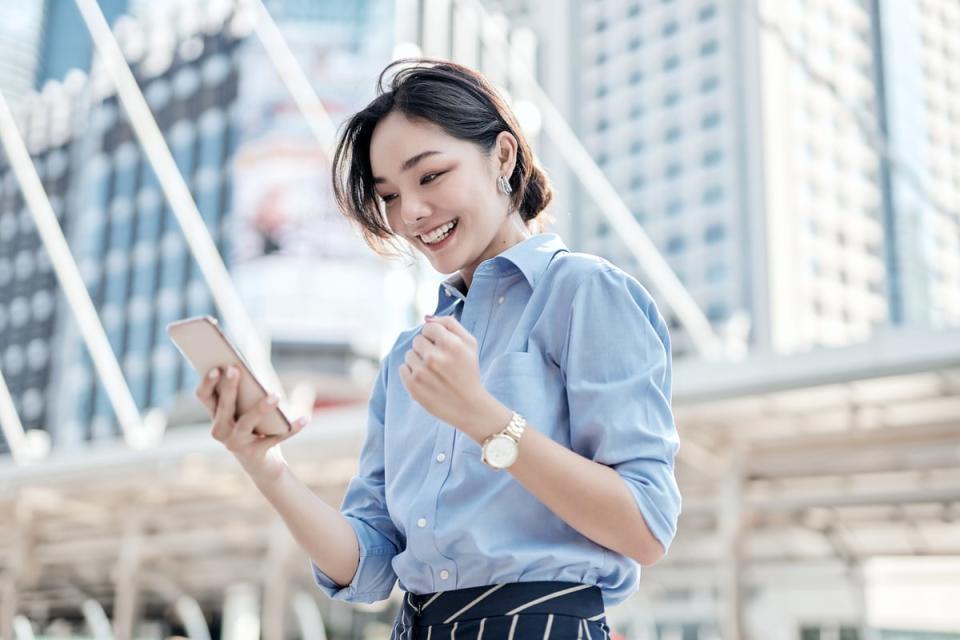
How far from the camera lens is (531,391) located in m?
1.05

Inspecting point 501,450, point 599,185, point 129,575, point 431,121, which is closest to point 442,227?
point 431,121

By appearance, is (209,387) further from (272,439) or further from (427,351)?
(427,351)

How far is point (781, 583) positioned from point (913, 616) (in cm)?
97

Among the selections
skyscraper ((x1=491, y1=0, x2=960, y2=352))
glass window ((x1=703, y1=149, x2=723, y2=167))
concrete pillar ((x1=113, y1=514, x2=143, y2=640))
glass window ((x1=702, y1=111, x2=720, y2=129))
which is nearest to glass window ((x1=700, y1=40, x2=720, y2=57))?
skyscraper ((x1=491, y1=0, x2=960, y2=352))

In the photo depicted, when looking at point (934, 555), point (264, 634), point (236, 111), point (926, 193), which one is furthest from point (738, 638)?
point (236, 111)

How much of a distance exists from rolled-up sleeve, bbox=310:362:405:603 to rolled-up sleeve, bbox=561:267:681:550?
11.6 inches

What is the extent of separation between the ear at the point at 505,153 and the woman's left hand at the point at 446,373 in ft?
Result: 1.07

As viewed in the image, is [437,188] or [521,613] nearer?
[521,613]

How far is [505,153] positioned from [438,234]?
5.1 inches

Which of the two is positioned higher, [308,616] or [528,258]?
[528,258]

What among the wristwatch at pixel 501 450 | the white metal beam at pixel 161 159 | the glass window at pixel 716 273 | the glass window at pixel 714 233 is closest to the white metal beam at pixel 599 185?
the white metal beam at pixel 161 159

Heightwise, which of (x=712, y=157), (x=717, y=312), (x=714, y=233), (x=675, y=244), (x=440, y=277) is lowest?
(x=440, y=277)

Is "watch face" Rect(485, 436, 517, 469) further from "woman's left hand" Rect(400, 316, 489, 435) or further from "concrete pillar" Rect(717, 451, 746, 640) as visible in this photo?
"concrete pillar" Rect(717, 451, 746, 640)

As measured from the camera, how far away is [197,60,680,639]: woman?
939mm
